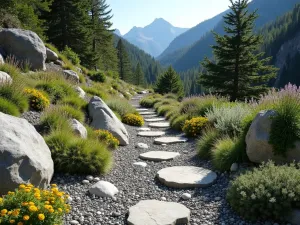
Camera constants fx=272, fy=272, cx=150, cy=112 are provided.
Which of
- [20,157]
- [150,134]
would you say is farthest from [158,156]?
[20,157]

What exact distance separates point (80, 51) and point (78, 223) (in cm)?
2235

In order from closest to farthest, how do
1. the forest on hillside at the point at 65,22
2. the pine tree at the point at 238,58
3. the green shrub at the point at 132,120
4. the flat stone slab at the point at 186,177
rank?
1. the flat stone slab at the point at 186,177
2. the green shrub at the point at 132,120
3. the forest on hillside at the point at 65,22
4. the pine tree at the point at 238,58

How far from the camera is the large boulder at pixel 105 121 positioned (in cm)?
784

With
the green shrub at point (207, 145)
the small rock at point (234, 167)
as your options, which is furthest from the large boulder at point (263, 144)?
the green shrub at point (207, 145)

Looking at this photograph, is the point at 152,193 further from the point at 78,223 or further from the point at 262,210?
the point at 262,210

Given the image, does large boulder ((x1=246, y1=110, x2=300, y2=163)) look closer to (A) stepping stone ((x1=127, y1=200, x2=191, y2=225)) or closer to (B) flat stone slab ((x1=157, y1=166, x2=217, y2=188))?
(B) flat stone slab ((x1=157, y1=166, x2=217, y2=188))

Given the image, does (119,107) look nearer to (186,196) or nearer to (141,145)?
(141,145)

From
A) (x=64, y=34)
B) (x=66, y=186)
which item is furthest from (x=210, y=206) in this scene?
(x=64, y=34)

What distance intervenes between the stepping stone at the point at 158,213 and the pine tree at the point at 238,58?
16.4 meters

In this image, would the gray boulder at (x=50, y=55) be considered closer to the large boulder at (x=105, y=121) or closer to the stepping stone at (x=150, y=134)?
the large boulder at (x=105, y=121)

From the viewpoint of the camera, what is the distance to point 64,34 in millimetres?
21469

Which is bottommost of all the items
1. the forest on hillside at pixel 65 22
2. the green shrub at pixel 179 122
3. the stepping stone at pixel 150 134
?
the stepping stone at pixel 150 134

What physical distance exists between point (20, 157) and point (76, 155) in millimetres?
1445

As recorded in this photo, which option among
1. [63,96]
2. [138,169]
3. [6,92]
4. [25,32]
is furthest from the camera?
[25,32]
